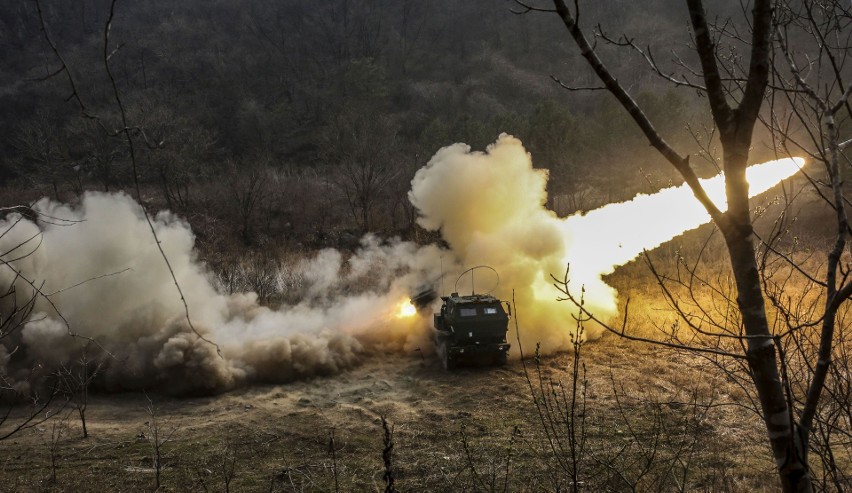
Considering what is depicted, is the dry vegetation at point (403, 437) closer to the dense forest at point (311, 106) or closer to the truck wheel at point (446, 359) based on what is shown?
the truck wheel at point (446, 359)

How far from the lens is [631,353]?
18703 mm

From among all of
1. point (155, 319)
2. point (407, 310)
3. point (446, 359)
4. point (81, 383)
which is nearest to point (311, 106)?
point (407, 310)

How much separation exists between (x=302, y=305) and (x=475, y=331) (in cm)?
929

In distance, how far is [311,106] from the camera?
58125 mm

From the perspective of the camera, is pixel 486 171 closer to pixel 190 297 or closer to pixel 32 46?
pixel 190 297

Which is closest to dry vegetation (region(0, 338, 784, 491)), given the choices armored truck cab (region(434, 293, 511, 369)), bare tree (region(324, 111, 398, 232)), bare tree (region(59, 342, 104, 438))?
bare tree (region(59, 342, 104, 438))

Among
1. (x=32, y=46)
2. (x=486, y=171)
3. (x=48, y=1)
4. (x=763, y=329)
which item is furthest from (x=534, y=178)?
(x=48, y=1)

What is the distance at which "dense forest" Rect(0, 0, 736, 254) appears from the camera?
1534 inches

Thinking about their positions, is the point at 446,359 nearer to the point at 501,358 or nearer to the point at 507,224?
the point at 501,358

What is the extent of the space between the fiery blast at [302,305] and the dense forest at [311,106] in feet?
16.7

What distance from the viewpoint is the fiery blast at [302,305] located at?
16.6 m

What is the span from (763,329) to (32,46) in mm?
79883

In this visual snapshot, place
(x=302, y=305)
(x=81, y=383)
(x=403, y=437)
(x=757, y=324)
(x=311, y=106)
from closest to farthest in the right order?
(x=757, y=324)
(x=81, y=383)
(x=403, y=437)
(x=302, y=305)
(x=311, y=106)

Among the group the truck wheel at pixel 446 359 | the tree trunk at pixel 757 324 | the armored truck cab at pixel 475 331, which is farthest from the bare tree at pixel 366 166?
the tree trunk at pixel 757 324
